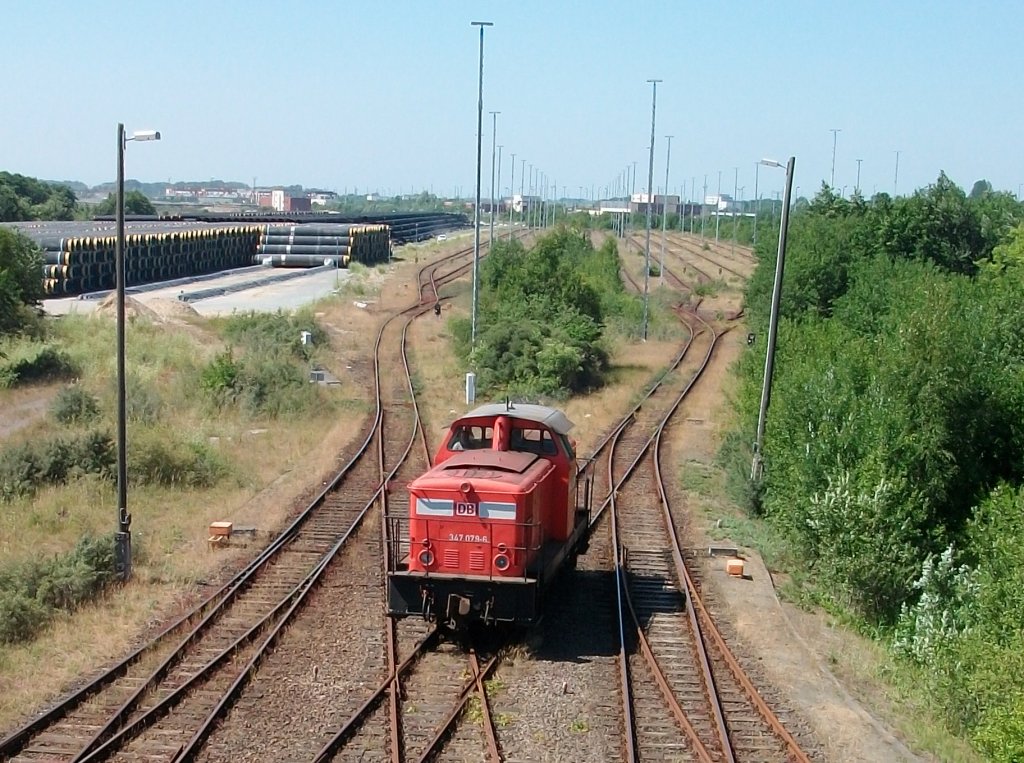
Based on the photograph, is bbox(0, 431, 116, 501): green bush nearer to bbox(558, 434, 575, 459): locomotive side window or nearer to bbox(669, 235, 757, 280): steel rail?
bbox(558, 434, 575, 459): locomotive side window

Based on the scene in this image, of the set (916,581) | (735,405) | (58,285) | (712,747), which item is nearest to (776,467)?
(916,581)

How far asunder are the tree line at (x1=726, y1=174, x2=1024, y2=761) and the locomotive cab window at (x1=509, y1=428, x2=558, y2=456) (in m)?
5.20

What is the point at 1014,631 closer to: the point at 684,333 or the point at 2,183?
the point at 684,333

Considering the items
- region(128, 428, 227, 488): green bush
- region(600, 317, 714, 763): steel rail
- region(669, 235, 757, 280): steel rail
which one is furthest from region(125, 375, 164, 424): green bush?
region(669, 235, 757, 280): steel rail

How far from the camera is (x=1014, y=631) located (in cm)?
1377

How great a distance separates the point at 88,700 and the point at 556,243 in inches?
1297

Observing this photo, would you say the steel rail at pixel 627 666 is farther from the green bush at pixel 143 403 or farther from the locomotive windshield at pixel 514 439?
the green bush at pixel 143 403

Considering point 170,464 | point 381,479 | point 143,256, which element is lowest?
point 381,479

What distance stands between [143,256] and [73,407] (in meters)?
36.9

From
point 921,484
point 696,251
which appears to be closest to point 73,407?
point 921,484

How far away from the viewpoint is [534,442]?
15211mm

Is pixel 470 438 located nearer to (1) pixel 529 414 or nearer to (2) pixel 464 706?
(1) pixel 529 414

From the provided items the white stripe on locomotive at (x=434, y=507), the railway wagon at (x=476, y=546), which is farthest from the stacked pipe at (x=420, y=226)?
the white stripe on locomotive at (x=434, y=507)

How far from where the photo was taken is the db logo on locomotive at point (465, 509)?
13.5 meters
